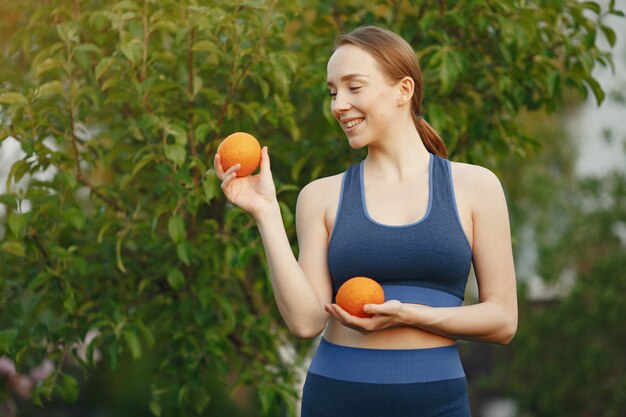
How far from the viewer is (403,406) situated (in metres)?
2.13

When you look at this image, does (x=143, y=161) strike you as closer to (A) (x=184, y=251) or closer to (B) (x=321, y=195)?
(A) (x=184, y=251)

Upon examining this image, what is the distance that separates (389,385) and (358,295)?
26 cm

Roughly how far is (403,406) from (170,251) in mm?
2063

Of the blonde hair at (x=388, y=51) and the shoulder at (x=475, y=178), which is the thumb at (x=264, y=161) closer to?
the blonde hair at (x=388, y=51)

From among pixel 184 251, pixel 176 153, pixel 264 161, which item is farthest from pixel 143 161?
pixel 264 161

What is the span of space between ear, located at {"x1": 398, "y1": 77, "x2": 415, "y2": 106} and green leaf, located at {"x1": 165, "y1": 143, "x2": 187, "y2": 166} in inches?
48.6

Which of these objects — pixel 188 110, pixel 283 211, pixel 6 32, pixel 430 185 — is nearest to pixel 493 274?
pixel 430 185

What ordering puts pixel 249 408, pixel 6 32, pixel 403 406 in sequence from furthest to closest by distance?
pixel 249 408 < pixel 6 32 < pixel 403 406

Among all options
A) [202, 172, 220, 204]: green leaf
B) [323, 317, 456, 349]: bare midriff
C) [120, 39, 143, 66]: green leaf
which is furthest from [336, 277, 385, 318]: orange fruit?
[120, 39, 143, 66]: green leaf

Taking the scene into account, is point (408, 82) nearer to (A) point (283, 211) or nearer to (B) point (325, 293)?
(B) point (325, 293)

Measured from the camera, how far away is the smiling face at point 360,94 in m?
2.25

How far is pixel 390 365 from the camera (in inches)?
84.8

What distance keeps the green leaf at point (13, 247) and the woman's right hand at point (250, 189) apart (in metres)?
1.49

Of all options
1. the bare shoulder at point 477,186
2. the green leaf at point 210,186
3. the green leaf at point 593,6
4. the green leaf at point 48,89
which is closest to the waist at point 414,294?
the bare shoulder at point 477,186
